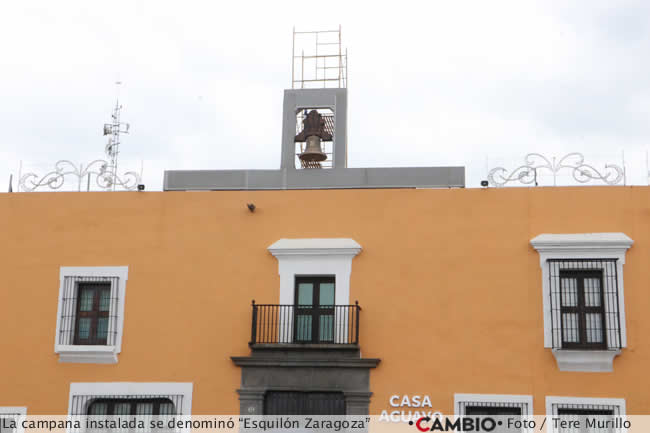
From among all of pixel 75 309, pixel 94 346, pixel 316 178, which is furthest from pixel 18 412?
pixel 316 178

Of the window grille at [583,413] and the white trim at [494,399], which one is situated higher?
the white trim at [494,399]

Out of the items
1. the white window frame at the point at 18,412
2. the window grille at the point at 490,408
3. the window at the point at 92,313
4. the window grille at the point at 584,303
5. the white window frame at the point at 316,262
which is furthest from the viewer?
the window at the point at 92,313

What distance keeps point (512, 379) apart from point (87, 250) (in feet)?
26.5

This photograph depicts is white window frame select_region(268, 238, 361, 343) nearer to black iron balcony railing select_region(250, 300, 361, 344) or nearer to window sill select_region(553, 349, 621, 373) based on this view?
black iron balcony railing select_region(250, 300, 361, 344)

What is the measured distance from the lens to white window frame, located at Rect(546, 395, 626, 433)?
13609mm

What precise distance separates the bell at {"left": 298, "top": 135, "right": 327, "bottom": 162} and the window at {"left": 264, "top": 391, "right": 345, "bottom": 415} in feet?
15.0

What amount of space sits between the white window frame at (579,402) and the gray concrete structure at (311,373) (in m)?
2.96

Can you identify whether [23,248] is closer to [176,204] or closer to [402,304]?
[176,204]

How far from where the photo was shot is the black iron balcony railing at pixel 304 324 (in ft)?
47.6

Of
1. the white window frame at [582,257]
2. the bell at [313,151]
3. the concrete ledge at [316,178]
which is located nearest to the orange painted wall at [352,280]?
the white window frame at [582,257]

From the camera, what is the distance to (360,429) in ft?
46.5

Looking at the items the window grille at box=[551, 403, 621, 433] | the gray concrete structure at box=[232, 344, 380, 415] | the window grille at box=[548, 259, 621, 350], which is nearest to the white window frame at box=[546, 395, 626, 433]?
the window grille at box=[551, 403, 621, 433]

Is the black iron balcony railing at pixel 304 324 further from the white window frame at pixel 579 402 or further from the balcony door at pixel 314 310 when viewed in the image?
the white window frame at pixel 579 402

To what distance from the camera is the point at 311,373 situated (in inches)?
566
